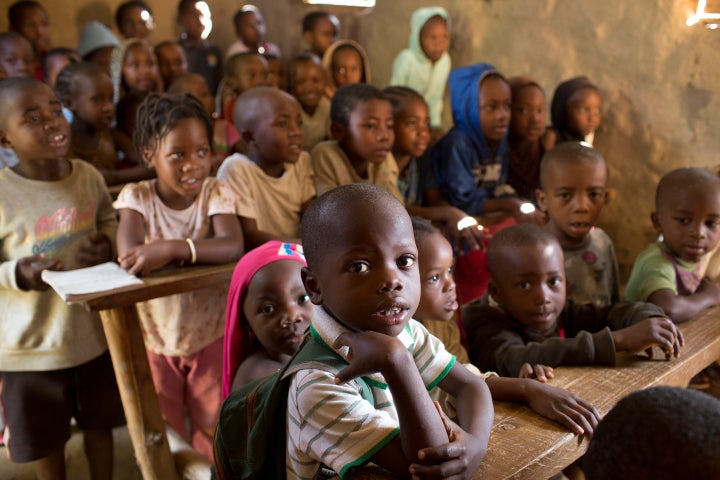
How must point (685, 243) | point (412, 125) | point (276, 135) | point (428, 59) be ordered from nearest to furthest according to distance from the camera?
point (685, 243), point (276, 135), point (412, 125), point (428, 59)

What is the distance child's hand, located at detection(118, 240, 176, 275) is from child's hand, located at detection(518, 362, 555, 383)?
139 cm

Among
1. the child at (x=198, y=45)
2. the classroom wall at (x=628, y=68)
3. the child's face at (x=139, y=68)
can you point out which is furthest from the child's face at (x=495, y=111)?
the child at (x=198, y=45)

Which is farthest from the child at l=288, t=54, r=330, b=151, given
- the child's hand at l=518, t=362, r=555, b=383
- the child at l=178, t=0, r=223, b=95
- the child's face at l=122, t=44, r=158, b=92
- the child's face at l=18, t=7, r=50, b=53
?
the child's hand at l=518, t=362, r=555, b=383

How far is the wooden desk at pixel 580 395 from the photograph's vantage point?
1.28 meters

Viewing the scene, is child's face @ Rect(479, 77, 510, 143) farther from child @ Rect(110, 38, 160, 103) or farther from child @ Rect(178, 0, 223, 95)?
child @ Rect(178, 0, 223, 95)

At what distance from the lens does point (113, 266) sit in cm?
240

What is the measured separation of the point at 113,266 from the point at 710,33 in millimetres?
3633

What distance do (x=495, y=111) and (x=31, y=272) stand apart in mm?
2838

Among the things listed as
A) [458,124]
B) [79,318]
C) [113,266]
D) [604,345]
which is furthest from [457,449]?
[458,124]

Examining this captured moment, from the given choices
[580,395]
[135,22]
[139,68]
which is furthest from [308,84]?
[580,395]

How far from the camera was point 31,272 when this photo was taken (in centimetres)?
226

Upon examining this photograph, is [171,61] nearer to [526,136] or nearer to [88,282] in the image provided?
[526,136]

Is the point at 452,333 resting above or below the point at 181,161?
below

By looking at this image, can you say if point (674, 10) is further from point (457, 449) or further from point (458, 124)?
point (457, 449)
